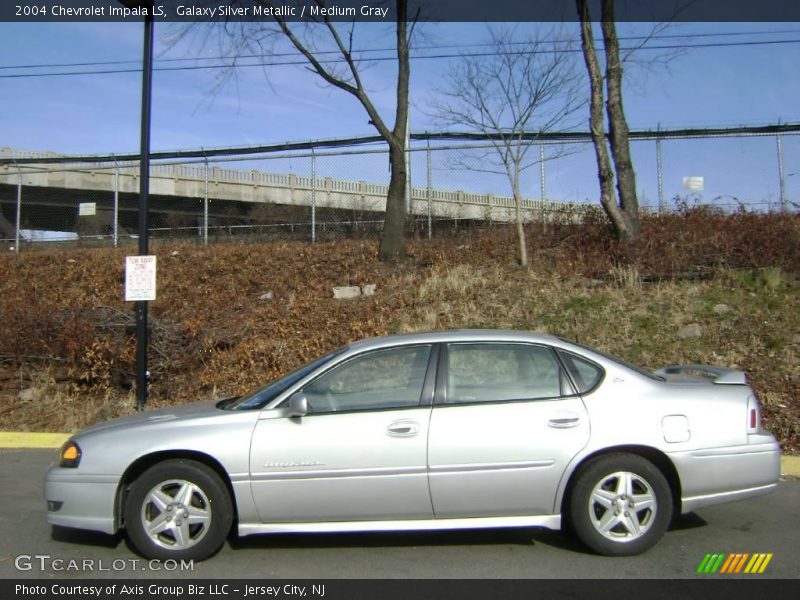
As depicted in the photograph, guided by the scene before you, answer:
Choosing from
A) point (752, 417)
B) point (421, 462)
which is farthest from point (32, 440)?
point (752, 417)

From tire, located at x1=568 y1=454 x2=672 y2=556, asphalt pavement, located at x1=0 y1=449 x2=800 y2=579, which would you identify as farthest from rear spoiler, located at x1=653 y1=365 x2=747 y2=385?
asphalt pavement, located at x1=0 y1=449 x2=800 y2=579

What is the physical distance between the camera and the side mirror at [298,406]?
4480 mm

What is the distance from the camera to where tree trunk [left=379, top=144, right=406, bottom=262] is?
44.9 ft

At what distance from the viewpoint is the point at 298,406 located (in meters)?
4.48

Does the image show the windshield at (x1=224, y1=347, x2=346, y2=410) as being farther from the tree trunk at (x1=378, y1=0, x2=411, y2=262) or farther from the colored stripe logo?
the tree trunk at (x1=378, y1=0, x2=411, y2=262)

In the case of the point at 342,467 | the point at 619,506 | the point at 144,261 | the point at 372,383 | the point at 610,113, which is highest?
the point at 610,113

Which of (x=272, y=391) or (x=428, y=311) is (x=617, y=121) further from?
(x=272, y=391)

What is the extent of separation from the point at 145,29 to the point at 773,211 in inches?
448

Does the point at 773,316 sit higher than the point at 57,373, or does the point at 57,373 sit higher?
the point at 773,316

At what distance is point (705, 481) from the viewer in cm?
461

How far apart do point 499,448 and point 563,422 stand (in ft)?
1.57

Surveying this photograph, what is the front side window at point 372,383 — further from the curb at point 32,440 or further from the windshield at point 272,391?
the curb at point 32,440
